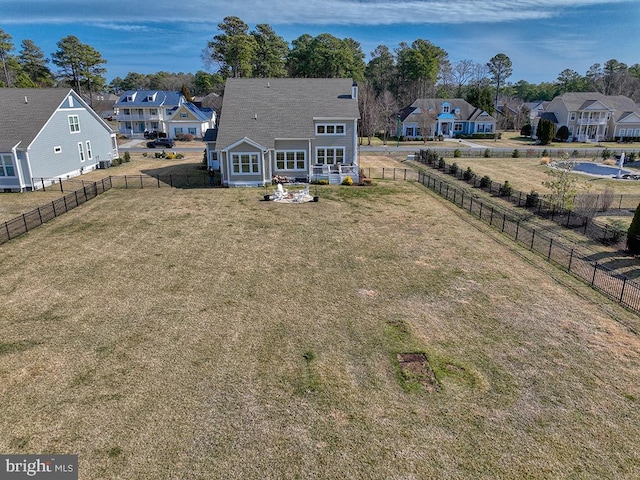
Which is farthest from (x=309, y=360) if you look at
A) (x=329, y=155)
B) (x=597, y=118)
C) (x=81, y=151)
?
(x=597, y=118)

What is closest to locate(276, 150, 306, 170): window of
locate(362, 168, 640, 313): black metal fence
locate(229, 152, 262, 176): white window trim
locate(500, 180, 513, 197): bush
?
locate(229, 152, 262, 176): white window trim

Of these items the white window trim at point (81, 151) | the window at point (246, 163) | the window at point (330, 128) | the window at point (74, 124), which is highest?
the window at point (74, 124)

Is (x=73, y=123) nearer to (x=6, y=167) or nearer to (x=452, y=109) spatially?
(x=6, y=167)

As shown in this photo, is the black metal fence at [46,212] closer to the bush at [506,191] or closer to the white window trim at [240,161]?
the white window trim at [240,161]

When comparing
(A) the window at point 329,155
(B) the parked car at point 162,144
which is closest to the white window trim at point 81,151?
(B) the parked car at point 162,144

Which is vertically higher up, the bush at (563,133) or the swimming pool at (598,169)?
the bush at (563,133)

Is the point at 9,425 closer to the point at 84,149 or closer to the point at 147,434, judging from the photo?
the point at 147,434
